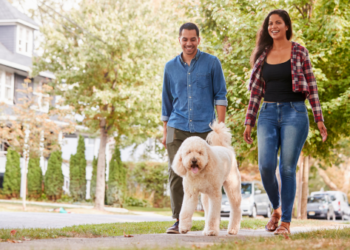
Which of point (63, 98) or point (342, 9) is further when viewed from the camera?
point (63, 98)

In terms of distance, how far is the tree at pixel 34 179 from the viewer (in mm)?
24250

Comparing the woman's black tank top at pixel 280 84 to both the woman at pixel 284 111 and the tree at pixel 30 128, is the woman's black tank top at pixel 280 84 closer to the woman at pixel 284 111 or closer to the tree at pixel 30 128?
the woman at pixel 284 111

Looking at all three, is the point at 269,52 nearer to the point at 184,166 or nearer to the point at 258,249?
the point at 184,166

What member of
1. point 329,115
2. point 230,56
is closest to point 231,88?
point 230,56

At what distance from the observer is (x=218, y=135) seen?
5371 mm

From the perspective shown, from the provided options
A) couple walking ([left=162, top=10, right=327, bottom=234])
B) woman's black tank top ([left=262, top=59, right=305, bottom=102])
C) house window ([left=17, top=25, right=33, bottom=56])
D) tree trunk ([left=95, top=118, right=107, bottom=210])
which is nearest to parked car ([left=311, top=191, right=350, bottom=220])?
tree trunk ([left=95, top=118, right=107, bottom=210])

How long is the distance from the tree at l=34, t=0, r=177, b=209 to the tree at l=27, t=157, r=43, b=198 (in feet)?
19.4

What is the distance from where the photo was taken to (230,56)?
12.0 m

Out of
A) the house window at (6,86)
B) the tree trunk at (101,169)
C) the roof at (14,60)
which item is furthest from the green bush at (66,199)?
the roof at (14,60)

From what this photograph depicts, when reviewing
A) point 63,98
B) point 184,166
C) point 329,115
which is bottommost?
point 184,166

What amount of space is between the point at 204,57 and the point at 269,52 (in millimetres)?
764

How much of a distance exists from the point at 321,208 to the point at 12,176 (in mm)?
16568

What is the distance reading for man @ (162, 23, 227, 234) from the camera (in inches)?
215

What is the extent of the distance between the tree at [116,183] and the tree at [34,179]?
12.1 feet
